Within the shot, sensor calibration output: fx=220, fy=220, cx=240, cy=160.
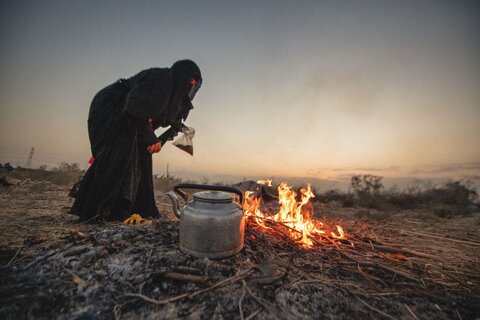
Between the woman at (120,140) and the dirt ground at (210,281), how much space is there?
715 millimetres

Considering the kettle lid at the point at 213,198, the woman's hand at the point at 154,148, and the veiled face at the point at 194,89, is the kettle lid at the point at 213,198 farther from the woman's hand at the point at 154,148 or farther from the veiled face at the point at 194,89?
the veiled face at the point at 194,89

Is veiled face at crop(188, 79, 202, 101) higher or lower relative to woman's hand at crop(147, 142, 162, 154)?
higher

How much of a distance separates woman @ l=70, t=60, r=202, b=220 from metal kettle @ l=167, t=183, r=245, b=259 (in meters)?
1.54

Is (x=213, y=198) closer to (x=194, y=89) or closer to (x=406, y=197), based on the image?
(x=194, y=89)

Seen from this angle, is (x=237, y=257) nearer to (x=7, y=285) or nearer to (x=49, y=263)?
(x=49, y=263)

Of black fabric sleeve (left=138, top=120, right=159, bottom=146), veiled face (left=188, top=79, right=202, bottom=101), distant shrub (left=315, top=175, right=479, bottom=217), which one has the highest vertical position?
veiled face (left=188, top=79, right=202, bottom=101)

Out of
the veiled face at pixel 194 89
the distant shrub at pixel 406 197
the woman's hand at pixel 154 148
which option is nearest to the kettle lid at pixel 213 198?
the woman's hand at pixel 154 148

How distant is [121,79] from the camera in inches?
139

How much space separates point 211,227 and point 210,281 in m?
0.38

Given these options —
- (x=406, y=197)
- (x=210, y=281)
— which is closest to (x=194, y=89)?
(x=210, y=281)

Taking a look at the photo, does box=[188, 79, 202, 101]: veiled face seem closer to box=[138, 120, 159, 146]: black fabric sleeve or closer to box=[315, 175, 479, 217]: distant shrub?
box=[138, 120, 159, 146]: black fabric sleeve

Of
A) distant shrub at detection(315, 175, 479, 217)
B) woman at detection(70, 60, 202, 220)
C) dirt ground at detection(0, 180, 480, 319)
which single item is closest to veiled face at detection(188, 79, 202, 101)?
woman at detection(70, 60, 202, 220)

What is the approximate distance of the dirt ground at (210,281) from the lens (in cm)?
140

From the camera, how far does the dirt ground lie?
140 centimetres
